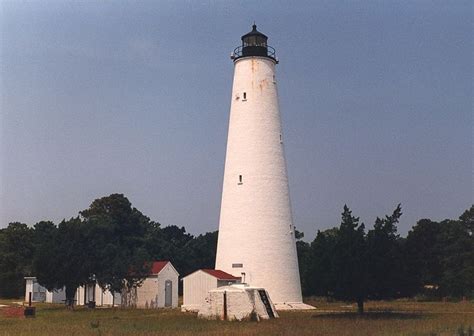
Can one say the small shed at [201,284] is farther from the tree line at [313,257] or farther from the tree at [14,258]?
the tree at [14,258]

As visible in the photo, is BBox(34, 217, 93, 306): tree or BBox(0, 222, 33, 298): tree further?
BBox(0, 222, 33, 298): tree

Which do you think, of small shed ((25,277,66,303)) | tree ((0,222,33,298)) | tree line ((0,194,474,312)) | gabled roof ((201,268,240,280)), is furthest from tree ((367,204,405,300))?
tree ((0,222,33,298))

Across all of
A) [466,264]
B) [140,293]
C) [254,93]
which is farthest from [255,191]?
[466,264]

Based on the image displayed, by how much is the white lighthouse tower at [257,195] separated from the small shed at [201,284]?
3.32 feet

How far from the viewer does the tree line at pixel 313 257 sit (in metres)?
31.6

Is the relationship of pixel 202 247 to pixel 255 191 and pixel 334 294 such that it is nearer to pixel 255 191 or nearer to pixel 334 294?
pixel 255 191

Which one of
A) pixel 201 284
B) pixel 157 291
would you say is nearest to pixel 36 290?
pixel 157 291

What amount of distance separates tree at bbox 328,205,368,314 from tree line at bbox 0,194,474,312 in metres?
0.05

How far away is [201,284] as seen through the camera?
3809cm

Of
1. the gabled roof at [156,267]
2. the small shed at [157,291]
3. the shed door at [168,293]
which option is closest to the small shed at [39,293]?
the small shed at [157,291]

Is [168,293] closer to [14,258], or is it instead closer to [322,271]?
[322,271]

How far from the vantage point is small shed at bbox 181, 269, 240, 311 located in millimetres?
37000

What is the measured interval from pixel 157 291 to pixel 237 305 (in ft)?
45.4

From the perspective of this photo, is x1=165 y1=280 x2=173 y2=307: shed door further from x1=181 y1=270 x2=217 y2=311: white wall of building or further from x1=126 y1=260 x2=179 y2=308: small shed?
x1=181 y1=270 x2=217 y2=311: white wall of building
